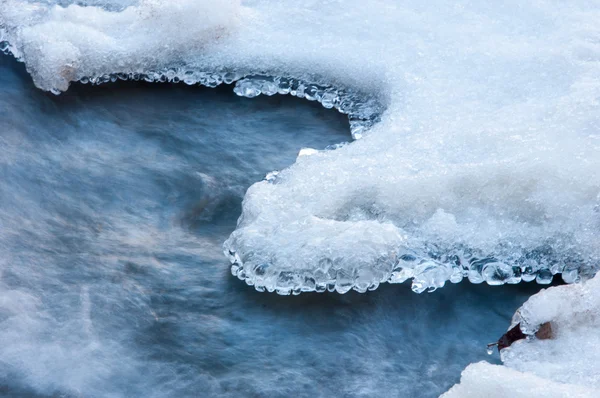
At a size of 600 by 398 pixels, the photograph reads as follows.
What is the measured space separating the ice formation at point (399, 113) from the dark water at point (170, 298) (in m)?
0.12

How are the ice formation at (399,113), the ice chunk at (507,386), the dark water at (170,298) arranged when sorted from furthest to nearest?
the ice formation at (399,113) < the dark water at (170,298) < the ice chunk at (507,386)

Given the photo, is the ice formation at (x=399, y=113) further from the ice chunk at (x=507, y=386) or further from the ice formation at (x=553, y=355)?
the ice chunk at (x=507, y=386)

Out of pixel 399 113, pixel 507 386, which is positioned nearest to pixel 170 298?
pixel 507 386

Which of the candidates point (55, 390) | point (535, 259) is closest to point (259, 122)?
point (535, 259)

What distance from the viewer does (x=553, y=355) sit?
203cm

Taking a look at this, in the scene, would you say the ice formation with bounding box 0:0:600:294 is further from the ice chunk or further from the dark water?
the ice chunk

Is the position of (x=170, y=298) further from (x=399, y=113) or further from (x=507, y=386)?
(x=399, y=113)

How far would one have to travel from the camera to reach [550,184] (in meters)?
2.48

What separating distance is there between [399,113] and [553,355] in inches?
48.8

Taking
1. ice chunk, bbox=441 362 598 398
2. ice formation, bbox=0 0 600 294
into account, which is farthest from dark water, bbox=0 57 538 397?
ice chunk, bbox=441 362 598 398

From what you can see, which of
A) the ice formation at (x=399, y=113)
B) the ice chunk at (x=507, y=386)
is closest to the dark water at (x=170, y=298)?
the ice formation at (x=399, y=113)

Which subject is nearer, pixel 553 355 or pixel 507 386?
pixel 507 386

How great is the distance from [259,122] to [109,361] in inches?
54.1

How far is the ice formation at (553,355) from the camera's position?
1.77 metres
